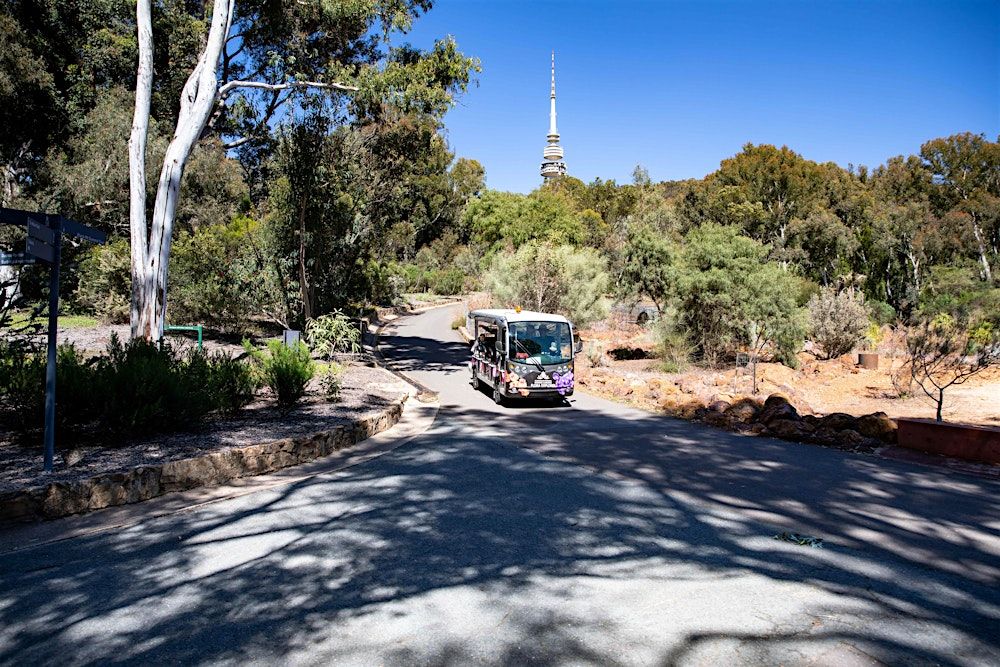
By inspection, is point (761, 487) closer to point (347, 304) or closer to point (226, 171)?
point (347, 304)

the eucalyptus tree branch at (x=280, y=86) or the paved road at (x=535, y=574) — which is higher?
the eucalyptus tree branch at (x=280, y=86)

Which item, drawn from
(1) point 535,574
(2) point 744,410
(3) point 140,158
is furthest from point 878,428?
(3) point 140,158

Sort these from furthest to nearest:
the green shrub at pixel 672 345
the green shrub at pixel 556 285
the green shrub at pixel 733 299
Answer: the green shrub at pixel 556 285 < the green shrub at pixel 672 345 < the green shrub at pixel 733 299

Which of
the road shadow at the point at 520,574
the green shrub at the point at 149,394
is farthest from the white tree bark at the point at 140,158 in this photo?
the road shadow at the point at 520,574

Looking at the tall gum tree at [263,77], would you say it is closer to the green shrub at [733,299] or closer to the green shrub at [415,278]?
the green shrub at [733,299]

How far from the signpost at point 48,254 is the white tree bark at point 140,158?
29.3ft

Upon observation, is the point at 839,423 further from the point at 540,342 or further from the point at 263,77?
the point at 263,77

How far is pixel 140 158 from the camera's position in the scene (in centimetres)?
1550

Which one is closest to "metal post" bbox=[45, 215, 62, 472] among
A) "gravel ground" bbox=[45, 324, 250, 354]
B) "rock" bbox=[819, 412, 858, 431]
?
"gravel ground" bbox=[45, 324, 250, 354]

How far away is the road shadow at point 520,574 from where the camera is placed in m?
3.91

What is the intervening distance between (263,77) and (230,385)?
13322mm

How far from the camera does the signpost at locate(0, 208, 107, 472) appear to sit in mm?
6531

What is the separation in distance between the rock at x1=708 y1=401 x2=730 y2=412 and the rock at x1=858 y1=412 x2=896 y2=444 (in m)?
2.60

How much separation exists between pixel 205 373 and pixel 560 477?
17.7 ft
